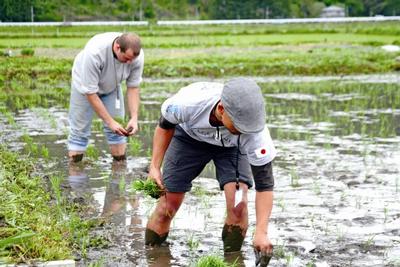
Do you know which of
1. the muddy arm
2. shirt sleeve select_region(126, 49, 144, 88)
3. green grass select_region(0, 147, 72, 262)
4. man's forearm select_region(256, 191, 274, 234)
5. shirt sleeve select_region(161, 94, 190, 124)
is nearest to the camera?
green grass select_region(0, 147, 72, 262)

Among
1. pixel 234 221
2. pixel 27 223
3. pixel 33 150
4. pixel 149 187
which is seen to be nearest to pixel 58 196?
pixel 27 223

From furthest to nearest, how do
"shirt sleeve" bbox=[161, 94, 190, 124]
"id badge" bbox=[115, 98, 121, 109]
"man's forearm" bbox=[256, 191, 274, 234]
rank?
"id badge" bbox=[115, 98, 121, 109] < "shirt sleeve" bbox=[161, 94, 190, 124] < "man's forearm" bbox=[256, 191, 274, 234]

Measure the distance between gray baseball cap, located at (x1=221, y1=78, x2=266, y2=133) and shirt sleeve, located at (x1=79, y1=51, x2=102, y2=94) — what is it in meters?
2.98

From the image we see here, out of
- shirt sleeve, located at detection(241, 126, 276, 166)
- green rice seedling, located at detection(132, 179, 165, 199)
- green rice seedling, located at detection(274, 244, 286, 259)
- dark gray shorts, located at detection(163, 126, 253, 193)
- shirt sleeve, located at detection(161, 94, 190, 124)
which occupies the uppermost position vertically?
shirt sleeve, located at detection(161, 94, 190, 124)

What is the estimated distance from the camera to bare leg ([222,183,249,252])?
4.48 meters

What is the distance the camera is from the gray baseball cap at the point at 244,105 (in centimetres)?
361

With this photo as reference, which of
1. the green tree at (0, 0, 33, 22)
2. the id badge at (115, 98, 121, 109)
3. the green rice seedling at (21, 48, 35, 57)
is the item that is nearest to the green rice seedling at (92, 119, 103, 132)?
the id badge at (115, 98, 121, 109)

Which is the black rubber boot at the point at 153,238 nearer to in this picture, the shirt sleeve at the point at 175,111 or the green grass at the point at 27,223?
the green grass at the point at 27,223

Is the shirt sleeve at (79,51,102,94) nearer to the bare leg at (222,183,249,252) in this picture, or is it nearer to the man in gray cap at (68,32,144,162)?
the man in gray cap at (68,32,144,162)

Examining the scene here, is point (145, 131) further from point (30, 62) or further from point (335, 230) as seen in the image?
point (30, 62)

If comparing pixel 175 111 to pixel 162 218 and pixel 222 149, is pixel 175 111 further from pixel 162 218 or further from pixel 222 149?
pixel 162 218

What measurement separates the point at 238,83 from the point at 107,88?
129 inches

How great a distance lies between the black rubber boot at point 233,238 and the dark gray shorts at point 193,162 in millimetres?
268

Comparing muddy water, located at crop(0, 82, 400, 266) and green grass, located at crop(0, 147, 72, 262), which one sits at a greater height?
green grass, located at crop(0, 147, 72, 262)
